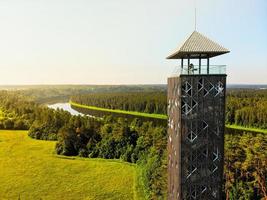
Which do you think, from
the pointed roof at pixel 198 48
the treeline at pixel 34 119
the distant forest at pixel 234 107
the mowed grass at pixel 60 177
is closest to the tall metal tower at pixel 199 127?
the pointed roof at pixel 198 48

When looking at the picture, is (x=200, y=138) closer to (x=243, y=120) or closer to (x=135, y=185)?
(x=135, y=185)

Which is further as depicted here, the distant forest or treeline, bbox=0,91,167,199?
the distant forest

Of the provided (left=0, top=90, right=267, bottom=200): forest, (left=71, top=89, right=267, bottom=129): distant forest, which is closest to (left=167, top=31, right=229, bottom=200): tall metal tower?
(left=0, top=90, right=267, bottom=200): forest

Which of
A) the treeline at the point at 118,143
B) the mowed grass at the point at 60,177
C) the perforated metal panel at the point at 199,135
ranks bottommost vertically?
the mowed grass at the point at 60,177

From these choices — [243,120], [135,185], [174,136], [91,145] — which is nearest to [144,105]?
[243,120]

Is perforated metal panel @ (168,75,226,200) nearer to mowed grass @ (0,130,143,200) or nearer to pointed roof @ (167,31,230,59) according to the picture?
pointed roof @ (167,31,230,59)

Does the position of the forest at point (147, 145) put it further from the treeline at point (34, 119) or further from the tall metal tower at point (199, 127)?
the tall metal tower at point (199, 127)

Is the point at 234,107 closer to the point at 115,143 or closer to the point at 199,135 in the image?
the point at 115,143
